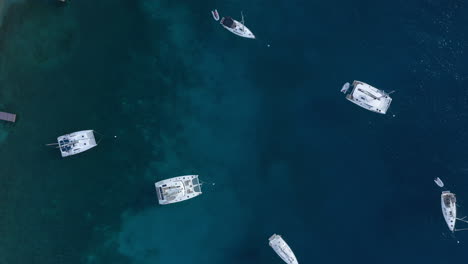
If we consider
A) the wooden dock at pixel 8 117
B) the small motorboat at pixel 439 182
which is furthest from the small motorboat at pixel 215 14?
the small motorboat at pixel 439 182

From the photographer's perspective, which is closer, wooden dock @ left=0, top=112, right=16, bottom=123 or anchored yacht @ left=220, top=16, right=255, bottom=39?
wooden dock @ left=0, top=112, right=16, bottom=123

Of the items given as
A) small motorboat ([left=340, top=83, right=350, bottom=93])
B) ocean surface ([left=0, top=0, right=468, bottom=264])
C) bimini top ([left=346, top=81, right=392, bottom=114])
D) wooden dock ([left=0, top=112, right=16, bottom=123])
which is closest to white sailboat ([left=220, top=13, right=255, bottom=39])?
ocean surface ([left=0, top=0, right=468, bottom=264])

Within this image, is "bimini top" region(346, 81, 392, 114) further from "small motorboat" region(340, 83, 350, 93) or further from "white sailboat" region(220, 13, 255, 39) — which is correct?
"white sailboat" region(220, 13, 255, 39)

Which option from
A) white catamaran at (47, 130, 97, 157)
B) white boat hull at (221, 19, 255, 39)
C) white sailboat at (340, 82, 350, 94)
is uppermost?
white boat hull at (221, 19, 255, 39)

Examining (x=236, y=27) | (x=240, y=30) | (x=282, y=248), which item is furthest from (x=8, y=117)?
(x=282, y=248)

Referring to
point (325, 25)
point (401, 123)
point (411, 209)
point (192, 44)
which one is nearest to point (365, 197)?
point (411, 209)

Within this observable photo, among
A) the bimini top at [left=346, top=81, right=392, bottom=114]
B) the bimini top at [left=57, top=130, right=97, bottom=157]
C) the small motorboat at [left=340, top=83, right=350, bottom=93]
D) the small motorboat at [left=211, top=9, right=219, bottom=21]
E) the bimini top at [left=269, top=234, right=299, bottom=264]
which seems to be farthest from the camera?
the small motorboat at [left=340, top=83, right=350, bottom=93]

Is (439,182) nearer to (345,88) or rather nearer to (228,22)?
(345,88)
